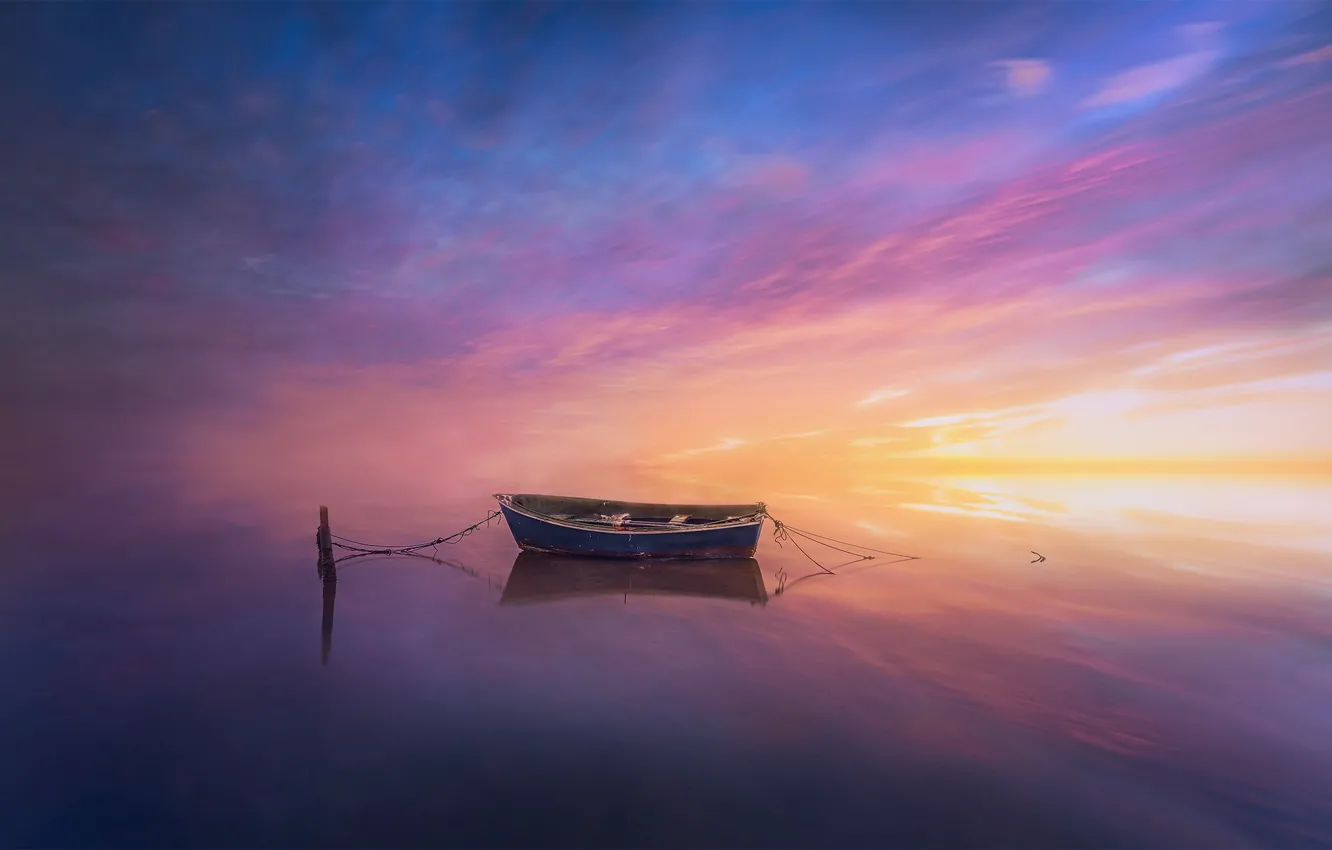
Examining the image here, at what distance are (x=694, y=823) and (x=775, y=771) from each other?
1953mm

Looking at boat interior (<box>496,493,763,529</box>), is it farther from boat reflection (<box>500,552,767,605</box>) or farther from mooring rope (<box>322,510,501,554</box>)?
mooring rope (<box>322,510,501,554</box>)

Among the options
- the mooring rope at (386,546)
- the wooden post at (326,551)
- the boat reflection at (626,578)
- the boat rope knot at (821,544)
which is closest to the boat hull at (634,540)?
the boat reflection at (626,578)

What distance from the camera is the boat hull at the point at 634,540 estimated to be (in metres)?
23.8

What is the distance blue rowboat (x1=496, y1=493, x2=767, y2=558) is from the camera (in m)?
23.9

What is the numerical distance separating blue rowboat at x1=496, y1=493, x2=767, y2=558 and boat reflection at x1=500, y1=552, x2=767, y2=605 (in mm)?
522

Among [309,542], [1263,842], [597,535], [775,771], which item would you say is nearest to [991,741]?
[1263,842]

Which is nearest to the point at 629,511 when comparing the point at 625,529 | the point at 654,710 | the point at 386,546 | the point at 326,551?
the point at 625,529

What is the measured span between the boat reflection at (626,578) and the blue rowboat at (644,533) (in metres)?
0.52

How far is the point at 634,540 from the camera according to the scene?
23828mm

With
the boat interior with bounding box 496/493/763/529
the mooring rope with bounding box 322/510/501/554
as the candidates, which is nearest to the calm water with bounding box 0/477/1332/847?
the mooring rope with bounding box 322/510/501/554

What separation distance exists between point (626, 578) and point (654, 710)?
439 inches

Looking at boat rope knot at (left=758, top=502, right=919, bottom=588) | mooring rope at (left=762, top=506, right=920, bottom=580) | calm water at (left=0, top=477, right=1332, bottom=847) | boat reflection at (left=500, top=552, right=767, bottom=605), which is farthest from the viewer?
mooring rope at (left=762, top=506, right=920, bottom=580)

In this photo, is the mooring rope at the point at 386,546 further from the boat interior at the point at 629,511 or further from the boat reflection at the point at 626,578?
the boat reflection at the point at 626,578

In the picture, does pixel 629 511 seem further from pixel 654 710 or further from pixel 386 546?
pixel 654 710
